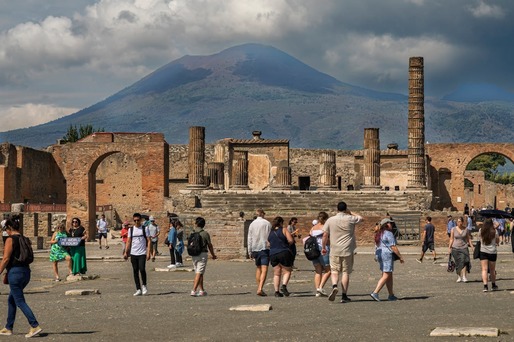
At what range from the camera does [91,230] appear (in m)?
45.3

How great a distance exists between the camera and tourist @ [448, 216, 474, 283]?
63.4ft

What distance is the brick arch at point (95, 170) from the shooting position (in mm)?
45562

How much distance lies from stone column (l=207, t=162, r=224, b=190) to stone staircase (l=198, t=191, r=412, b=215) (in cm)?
474

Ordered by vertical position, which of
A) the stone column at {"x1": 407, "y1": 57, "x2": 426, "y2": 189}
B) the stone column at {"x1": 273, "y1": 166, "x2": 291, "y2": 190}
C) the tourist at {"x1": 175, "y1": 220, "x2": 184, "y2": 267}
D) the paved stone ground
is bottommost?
the paved stone ground

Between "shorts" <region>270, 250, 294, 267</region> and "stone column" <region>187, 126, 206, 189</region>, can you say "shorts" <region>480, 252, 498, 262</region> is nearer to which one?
"shorts" <region>270, 250, 294, 267</region>

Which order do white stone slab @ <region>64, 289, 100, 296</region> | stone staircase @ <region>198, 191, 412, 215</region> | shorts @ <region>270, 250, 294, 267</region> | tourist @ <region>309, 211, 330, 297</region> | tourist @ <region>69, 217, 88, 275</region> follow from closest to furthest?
tourist @ <region>309, 211, 330, 297</region> < shorts @ <region>270, 250, 294, 267</region> < white stone slab @ <region>64, 289, 100, 296</region> < tourist @ <region>69, 217, 88, 275</region> < stone staircase @ <region>198, 191, 412, 215</region>

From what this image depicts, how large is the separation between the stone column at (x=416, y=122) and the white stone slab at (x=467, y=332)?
120 feet

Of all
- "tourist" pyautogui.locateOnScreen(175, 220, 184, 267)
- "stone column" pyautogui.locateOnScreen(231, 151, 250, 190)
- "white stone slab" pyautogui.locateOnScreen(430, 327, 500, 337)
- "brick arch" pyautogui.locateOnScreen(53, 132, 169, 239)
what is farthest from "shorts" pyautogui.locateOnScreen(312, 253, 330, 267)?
"stone column" pyautogui.locateOnScreen(231, 151, 250, 190)

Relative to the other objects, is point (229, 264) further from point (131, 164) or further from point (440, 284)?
point (131, 164)

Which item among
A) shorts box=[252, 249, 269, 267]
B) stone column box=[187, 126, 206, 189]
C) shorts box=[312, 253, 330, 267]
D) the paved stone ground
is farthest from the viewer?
stone column box=[187, 126, 206, 189]

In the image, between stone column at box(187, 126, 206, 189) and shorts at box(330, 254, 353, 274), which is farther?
stone column at box(187, 126, 206, 189)

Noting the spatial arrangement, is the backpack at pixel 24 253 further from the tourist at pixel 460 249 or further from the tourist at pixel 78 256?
the tourist at pixel 460 249

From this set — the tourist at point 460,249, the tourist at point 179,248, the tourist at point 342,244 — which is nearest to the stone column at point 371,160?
the tourist at point 179,248

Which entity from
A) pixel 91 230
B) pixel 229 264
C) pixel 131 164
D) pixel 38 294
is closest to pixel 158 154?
pixel 91 230
